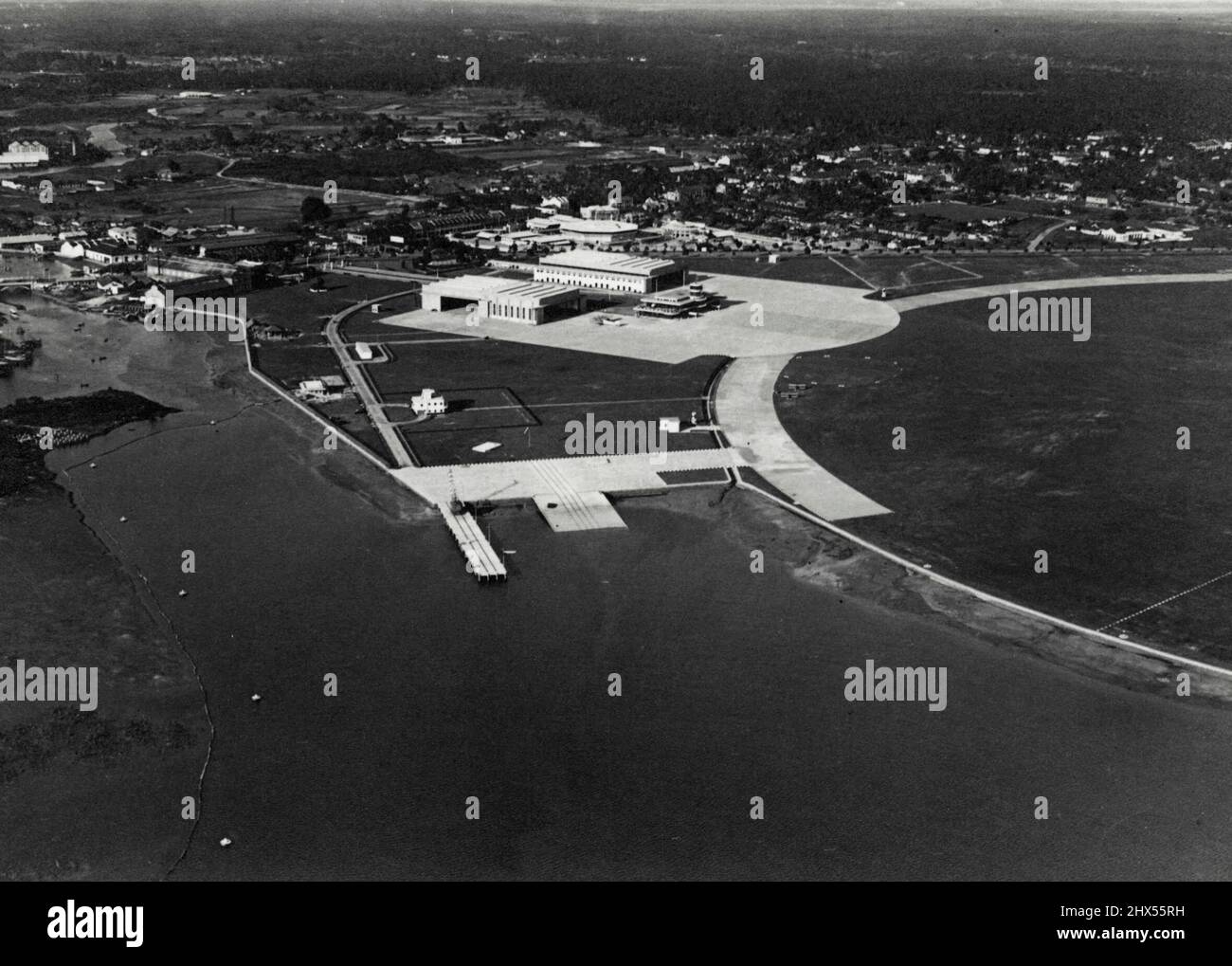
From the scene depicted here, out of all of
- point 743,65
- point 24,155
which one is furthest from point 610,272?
point 743,65

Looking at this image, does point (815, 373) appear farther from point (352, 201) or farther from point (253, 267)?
point (352, 201)

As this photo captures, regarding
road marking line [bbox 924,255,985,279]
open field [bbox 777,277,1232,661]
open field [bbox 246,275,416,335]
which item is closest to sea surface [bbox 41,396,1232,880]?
open field [bbox 777,277,1232,661]

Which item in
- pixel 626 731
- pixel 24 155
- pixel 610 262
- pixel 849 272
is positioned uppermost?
pixel 24 155

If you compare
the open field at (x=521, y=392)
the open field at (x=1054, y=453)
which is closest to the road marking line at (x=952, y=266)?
the open field at (x=1054, y=453)

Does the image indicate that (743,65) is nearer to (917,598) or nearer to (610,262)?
(610,262)

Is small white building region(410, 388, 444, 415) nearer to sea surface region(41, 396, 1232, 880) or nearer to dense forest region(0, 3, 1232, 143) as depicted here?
sea surface region(41, 396, 1232, 880)
